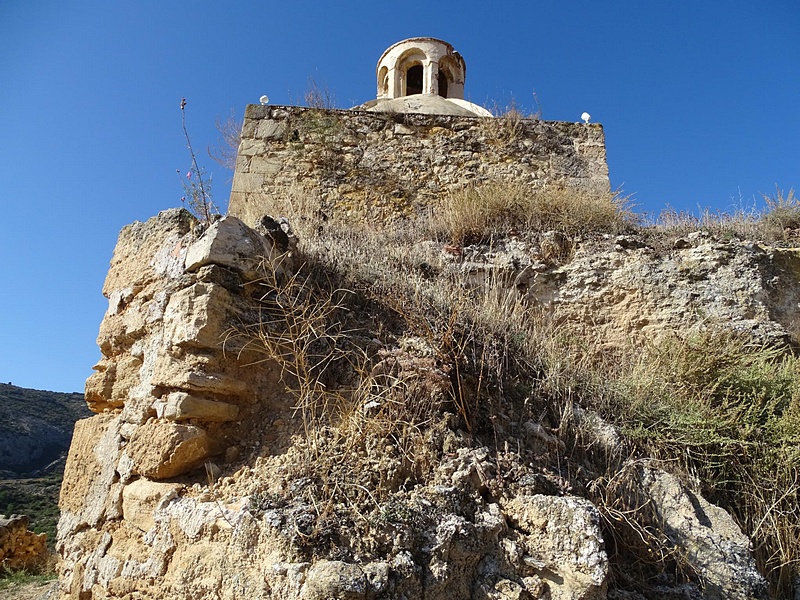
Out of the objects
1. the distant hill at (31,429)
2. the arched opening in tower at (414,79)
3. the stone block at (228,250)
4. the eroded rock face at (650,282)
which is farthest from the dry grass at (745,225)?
the distant hill at (31,429)

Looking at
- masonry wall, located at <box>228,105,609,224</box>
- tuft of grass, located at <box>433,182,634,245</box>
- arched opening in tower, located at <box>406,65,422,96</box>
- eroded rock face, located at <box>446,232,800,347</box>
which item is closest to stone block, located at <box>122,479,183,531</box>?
eroded rock face, located at <box>446,232,800,347</box>

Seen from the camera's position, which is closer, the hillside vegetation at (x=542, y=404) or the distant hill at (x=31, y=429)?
the hillside vegetation at (x=542, y=404)

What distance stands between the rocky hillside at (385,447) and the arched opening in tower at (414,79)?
37.7ft

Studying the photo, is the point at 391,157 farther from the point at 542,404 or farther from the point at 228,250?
the point at 542,404

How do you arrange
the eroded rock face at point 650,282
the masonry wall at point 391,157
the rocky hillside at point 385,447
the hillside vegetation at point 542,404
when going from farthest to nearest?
the masonry wall at point 391,157, the eroded rock face at point 650,282, the hillside vegetation at point 542,404, the rocky hillside at point 385,447

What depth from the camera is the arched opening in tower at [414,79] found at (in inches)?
561

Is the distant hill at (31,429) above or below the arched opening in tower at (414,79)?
below

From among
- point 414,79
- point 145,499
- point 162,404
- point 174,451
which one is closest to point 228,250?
point 162,404

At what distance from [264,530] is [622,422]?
205 cm

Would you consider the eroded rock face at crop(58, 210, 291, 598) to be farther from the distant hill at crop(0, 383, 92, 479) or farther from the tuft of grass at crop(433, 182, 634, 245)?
the distant hill at crop(0, 383, 92, 479)

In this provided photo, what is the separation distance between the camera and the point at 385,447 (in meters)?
2.30

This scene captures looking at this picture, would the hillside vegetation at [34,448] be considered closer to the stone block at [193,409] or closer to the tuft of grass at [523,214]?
the tuft of grass at [523,214]

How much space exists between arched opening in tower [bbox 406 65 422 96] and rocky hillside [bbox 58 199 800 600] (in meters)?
11.5

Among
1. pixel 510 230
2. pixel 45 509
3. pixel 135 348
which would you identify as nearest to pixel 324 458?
pixel 135 348
